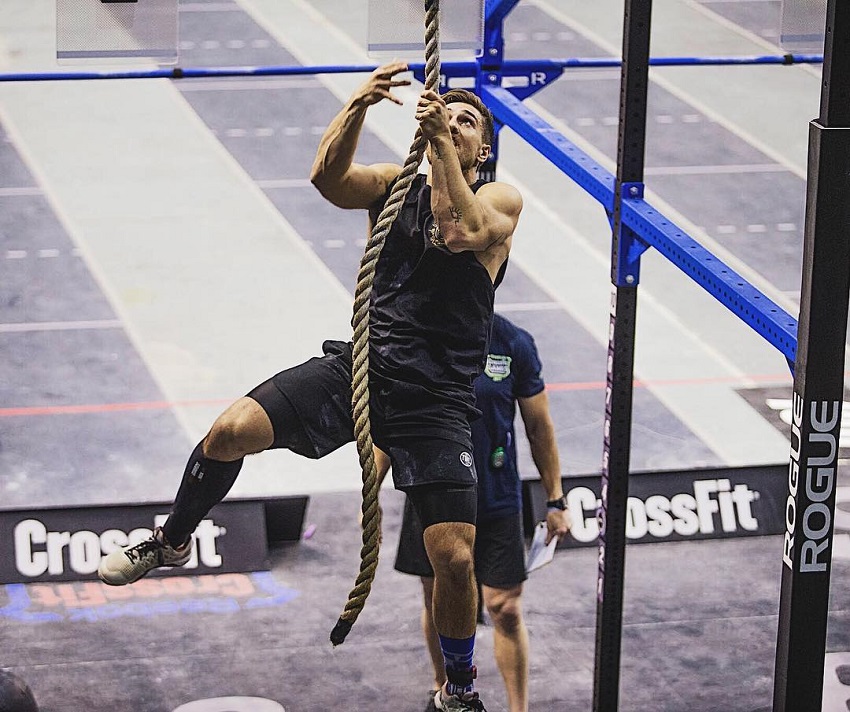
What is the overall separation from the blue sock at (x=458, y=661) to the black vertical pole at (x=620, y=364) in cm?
134

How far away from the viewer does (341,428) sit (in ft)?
17.2

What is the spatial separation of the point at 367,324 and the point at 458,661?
4.01 ft

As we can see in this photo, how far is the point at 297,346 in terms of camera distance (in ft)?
35.3

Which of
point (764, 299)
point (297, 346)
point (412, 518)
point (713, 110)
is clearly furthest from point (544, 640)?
point (713, 110)

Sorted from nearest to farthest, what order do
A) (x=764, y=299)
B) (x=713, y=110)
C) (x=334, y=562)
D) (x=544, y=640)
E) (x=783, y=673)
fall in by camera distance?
1. (x=783, y=673)
2. (x=764, y=299)
3. (x=544, y=640)
4. (x=334, y=562)
5. (x=713, y=110)

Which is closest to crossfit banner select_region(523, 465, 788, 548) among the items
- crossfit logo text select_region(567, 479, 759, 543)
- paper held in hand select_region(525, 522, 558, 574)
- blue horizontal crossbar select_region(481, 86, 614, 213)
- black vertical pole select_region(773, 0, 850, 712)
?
crossfit logo text select_region(567, 479, 759, 543)

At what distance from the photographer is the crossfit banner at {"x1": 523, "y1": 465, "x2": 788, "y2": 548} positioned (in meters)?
8.48

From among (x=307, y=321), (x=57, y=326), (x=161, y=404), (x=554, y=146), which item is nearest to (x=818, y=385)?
(x=554, y=146)

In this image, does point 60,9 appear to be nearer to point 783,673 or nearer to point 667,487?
point 783,673

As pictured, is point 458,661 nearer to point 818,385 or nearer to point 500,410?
point 818,385

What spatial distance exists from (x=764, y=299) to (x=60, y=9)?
2.71 m

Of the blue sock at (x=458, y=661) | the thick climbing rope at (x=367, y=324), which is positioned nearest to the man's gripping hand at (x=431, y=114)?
the thick climbing rope at (x=367, y=324)

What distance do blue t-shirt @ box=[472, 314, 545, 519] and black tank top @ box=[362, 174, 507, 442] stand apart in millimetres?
1364

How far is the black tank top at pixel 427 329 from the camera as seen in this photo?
5207 mm
